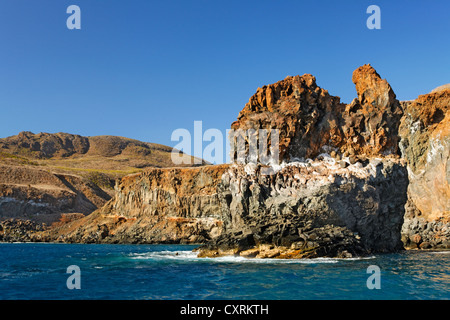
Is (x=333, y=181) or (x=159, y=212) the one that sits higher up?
(x=333, y=181)

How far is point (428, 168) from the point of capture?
64.9 meters

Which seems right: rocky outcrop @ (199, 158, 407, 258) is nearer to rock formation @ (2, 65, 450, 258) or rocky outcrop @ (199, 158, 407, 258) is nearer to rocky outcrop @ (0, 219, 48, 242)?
rock formation @ (2, 65, 450, 258)

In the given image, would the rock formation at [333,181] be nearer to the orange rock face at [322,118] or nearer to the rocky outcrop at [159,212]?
the orange rock face at [322,118]

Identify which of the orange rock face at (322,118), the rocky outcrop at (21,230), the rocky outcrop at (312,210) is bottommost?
the rocky outcrop at (21,230)

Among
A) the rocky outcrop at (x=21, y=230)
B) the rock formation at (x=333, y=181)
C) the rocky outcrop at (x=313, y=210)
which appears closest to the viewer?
the rocky outcrop at (x=313, y=210)

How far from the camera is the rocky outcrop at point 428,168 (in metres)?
58.8

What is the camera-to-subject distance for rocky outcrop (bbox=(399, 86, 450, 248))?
5875 cm

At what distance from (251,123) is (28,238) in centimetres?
7992

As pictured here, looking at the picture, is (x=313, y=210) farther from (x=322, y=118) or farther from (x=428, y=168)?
(x=428, y=168)
